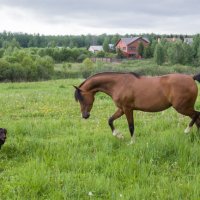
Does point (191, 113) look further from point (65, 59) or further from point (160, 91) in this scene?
point (65, 59)

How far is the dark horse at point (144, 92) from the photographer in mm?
7895

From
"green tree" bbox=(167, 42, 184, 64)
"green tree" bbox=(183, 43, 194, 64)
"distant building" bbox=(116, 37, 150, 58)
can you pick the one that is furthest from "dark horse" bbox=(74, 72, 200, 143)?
"distant building" bbox=(116, 37, 150, 58)

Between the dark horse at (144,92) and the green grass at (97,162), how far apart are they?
2.05 ft

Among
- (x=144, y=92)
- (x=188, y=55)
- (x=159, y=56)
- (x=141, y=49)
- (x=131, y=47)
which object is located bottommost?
(x=159, y=56)

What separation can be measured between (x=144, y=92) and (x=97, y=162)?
2.35 m

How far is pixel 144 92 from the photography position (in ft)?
26.6

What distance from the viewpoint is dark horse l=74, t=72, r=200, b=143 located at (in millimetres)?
7895

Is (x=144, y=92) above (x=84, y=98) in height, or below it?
above

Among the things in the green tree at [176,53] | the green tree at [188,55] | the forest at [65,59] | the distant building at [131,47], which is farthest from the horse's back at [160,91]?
the distant building at [131,47]

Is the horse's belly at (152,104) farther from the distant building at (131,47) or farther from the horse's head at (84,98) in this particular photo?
the distant building at (131,47)

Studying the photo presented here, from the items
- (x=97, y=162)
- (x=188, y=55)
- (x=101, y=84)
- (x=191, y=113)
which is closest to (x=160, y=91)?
(x=191, y=113)

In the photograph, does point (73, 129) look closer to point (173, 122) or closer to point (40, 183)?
point (173, 122)

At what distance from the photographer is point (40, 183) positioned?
217 inches

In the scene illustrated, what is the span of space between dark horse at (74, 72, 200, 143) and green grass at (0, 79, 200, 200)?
0.62 m
